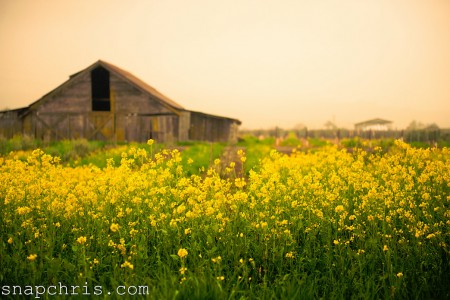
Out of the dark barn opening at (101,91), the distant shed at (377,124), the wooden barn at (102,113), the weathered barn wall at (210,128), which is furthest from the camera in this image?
the distant shed at (377,124)

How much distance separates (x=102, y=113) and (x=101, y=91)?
2220mm

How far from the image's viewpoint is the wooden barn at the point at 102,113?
25.7 metres

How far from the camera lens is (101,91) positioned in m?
27.2

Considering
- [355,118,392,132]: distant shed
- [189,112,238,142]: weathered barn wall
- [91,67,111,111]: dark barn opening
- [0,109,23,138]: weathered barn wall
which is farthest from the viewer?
[355,118,392,132]: distant shed

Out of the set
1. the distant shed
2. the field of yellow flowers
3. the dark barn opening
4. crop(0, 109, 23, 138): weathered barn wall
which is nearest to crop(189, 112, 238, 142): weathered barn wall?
the dark barn opening

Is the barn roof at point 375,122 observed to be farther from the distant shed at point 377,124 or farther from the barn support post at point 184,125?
the barn support post at point 184,125

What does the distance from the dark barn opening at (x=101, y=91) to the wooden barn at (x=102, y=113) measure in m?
0.02

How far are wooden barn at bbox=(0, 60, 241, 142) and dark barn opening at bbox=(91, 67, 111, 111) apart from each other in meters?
0.02

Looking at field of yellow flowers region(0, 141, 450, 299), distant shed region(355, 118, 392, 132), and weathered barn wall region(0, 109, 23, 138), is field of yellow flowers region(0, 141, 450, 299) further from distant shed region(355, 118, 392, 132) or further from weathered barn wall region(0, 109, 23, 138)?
distant shed region(355, 118, 392, 132)

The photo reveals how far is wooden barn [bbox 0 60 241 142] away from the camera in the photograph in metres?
25.7

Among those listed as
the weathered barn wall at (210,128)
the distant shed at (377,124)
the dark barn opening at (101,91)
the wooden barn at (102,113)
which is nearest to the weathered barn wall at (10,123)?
the wooden barn at (102,113)

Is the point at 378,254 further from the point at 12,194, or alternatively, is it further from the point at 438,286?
the point at 12,194

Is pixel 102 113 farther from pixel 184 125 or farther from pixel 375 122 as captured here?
pixel 375 122

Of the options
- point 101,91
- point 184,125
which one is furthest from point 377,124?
point 101,91
